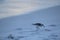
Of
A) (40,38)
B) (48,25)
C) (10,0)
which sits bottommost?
(40,38)

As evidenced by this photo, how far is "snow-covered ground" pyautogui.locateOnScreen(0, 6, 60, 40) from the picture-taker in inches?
45.9

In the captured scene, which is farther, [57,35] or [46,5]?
[46,5]

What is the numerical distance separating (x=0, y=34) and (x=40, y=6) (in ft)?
1.56

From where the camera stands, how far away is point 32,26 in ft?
4.05

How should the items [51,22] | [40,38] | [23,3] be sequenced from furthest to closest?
[23,3] < [51,22] < [40,38]

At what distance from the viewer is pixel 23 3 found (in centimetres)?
138

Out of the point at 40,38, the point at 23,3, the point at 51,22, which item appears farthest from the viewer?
the point at 23,3

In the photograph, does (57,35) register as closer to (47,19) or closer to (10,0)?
(47,19)

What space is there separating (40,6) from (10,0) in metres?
0.30

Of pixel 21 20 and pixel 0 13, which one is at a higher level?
pixel 0 13

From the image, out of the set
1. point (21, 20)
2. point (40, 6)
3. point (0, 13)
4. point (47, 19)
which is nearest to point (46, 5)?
point (40, 6)

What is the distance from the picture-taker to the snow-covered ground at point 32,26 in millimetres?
1165

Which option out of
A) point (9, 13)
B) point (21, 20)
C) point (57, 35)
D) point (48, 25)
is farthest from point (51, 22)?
point (9, 13)

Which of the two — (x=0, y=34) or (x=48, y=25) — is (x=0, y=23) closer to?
(x=0, y=34)
